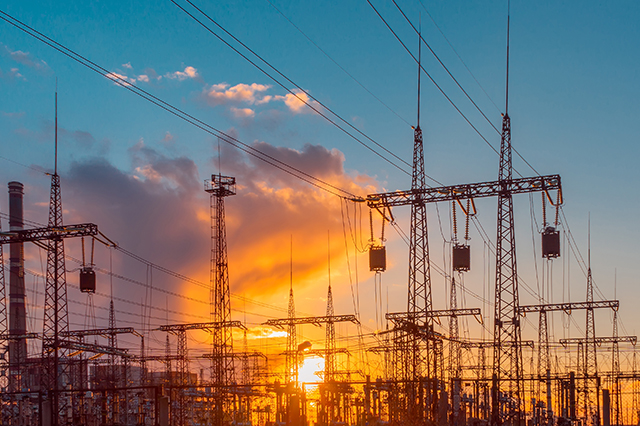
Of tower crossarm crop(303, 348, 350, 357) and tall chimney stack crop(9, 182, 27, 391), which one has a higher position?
tall chimney stack crop(9, 182, 27, 391)

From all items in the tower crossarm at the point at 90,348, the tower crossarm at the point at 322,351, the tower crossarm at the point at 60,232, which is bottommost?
the tower crossarm at the point at 322,351

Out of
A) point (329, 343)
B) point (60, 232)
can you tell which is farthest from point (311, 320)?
point (60, 232)

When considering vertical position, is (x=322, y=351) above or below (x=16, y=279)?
below

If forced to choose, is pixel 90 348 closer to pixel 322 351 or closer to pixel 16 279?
pixel 322 351

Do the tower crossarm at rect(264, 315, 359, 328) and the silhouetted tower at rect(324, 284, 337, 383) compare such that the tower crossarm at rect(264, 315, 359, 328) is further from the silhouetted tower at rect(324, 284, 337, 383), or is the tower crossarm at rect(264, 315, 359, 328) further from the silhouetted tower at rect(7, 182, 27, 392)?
the silhouetted tower at rect(7, 182, 27, 392)

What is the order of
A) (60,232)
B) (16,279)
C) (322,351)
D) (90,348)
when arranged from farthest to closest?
(16,279) → (322,351) → (90,348) → (60,232)

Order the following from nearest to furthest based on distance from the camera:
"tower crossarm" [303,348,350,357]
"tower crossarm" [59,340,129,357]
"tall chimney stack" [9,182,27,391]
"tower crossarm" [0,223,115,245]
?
1. "tower crossarm" [0,223,115,245]
2. "tower crossarm" [59,340,129,357]
3. "tower crossarm" [303,348,350,357]
4. "tall chimney stack" [9,182,27,391]

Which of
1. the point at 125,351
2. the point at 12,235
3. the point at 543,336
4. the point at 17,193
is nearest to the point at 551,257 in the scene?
the point at 12,235

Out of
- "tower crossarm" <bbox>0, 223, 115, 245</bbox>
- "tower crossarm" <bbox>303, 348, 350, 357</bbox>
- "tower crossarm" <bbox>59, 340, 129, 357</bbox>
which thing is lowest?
"tower crossarm" <bbox>303, 348, 350, 357</bbox>

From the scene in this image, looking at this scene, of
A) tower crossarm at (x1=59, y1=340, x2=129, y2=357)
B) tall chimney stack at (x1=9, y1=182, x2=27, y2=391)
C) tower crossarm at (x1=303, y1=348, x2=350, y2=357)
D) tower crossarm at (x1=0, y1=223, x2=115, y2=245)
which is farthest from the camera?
tall chimney stack at (x1=9, y1=182, x2=27, y2=391)

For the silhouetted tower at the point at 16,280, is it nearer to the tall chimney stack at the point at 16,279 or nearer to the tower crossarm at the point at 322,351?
the tall chimney stack at the point at 16,279

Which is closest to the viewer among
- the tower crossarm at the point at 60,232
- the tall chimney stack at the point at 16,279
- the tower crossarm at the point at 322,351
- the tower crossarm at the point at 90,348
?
the tower crossarm at the point at 60,232

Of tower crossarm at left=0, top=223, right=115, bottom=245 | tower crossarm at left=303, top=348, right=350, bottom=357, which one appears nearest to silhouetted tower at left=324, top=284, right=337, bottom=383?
tower crossarm at left=303, top=348, right=350, bottom=357

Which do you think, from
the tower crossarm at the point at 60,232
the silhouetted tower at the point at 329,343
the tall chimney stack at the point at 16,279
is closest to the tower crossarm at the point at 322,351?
the silhouetted tower at the point at 329,343
